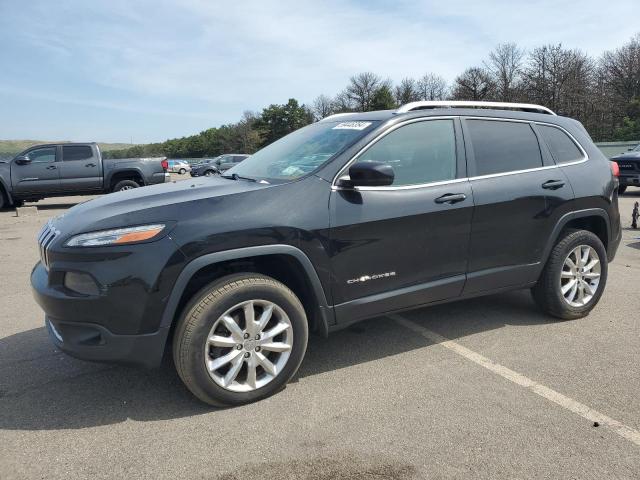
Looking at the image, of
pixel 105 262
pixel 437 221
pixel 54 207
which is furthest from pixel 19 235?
pixel 437 221

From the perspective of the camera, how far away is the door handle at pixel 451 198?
11.8 ft

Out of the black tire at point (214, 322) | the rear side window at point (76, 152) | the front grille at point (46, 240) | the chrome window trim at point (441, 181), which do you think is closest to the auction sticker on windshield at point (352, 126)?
the chrome window trim at point (441, 181)

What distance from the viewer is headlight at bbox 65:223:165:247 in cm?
276

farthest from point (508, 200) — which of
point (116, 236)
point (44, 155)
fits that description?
point (44, 155)

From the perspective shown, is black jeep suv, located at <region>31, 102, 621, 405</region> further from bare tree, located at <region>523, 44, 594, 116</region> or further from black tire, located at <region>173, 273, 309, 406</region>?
bare tree, located at <region>523, 44, 594, 116</region>

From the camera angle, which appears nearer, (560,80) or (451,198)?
(451,198)

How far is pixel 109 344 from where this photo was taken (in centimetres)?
277

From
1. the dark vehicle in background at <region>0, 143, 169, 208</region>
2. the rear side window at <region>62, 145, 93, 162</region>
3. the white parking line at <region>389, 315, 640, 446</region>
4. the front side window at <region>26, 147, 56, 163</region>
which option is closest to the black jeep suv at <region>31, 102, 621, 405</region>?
the white parking line at <region>389, 315, 640, 446</region>

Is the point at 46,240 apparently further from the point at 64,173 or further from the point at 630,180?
the point at 630,180

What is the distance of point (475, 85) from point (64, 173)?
54.6 meters

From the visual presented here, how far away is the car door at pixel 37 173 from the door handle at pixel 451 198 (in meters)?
13.9

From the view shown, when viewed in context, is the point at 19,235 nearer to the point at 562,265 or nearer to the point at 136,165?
the point at 136,165

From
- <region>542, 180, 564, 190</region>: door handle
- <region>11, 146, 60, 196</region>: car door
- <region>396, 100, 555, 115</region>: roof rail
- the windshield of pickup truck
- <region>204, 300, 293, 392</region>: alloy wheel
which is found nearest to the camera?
<region>204, 300, 293, 392</region>: alloy wheel

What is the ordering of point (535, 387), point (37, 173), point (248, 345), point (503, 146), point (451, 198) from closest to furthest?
point (248, 345) < point (535, 387) < point (451, 198) < point (503, 146) < point (37, 173)
